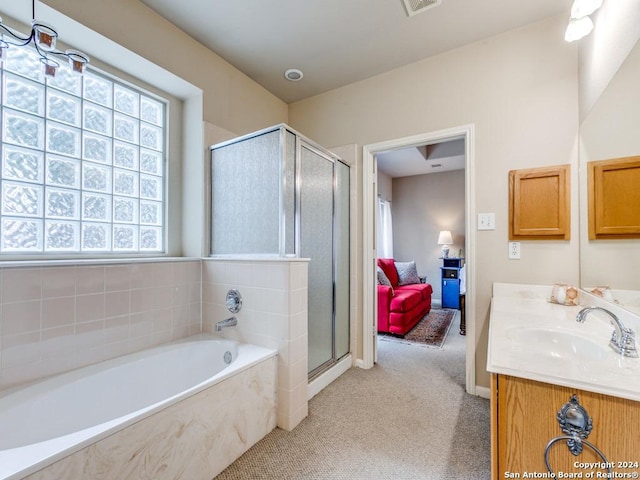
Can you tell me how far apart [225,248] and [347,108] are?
1731mm

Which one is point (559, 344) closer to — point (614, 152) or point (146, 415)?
point (614, 152)

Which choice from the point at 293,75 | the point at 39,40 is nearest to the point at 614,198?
the point at 293,75

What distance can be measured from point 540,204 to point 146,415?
2450 mm

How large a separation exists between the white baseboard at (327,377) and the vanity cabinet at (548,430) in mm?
1430

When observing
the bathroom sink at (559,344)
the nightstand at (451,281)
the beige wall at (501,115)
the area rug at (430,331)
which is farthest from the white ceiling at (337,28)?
the nightstand at (451,281)

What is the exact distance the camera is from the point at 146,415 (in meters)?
1.11

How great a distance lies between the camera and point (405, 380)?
7.85 ft

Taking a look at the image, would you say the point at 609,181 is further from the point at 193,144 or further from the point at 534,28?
the point at 193,144

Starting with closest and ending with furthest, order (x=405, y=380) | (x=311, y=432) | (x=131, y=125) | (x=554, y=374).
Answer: (x=554, y=374) → (x=311, y=432) → (x=131, y=125) → (x=405, y=380)

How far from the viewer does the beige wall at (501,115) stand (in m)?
1.87

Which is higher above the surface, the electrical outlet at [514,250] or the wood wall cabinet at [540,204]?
the wood wall cabinet at [540,204]

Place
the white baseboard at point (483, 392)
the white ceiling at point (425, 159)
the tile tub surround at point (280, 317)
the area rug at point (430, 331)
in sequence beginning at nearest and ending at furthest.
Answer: the tile tub surround at point (280, 317)
the white baseboard at point (483, 392)
the area rug at point (430, 331)
the white ceiling at point (425, 159)

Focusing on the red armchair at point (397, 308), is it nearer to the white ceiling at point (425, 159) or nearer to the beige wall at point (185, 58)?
the white ceiling at point (425, 159)

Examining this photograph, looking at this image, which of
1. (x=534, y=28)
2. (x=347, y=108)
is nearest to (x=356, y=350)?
(x=347, y=108)
